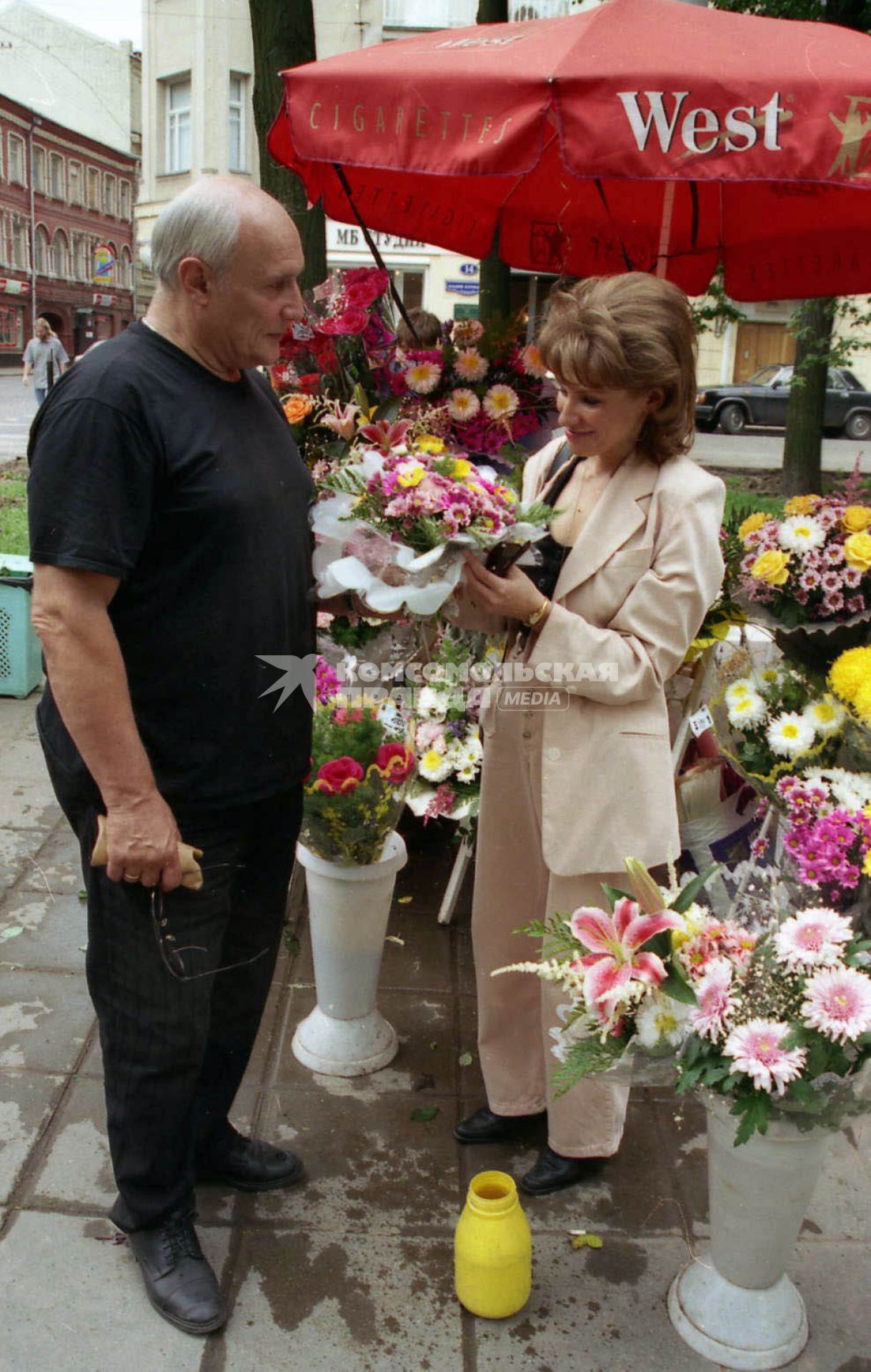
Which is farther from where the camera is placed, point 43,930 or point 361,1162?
point 43,930

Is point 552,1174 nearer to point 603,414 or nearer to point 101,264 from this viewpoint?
point 603,414

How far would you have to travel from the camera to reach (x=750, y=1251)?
2.01 m

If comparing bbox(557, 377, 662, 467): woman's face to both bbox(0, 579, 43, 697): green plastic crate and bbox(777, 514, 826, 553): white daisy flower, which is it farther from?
bbox(0, 579, 43, 697): green plastic crate

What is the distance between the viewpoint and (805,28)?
9.08ft

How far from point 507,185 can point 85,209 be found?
1917 inches

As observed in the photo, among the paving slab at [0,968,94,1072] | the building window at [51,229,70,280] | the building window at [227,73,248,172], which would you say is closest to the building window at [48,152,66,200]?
the building window at [51,229,70,280]

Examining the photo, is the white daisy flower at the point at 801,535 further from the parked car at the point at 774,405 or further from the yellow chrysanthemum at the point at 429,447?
the parked car at the point at 774,405

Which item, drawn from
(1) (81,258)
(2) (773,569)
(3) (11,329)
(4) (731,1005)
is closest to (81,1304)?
(4) (731,1005)

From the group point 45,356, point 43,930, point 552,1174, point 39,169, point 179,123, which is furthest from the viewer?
point 39,169

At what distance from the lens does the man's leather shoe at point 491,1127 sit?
8.57 feet

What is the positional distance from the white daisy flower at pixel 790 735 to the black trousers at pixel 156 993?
4.14ft

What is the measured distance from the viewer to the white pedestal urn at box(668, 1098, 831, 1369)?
76.0 inches

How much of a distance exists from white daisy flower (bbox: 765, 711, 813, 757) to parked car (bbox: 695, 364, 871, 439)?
64.4ft

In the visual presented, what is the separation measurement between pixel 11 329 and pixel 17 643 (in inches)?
1611
